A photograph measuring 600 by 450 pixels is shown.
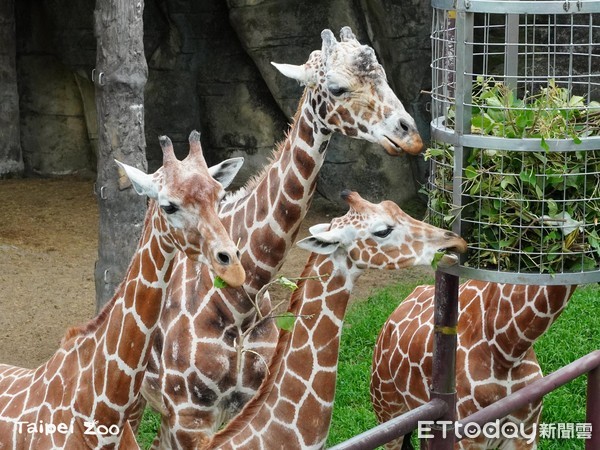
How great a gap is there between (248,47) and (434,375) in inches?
283

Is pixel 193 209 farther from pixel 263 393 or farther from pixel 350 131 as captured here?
pixel 350 131

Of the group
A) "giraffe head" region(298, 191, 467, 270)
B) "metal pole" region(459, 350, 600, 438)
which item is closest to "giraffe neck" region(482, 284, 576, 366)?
"metal pole" region(459, 350, 600, 438)

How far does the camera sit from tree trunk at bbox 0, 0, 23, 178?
37.7 ft

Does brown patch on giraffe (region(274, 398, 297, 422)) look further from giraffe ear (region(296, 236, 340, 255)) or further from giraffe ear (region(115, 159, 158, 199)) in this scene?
giraffe ear (region(115, 159, 158, 199))

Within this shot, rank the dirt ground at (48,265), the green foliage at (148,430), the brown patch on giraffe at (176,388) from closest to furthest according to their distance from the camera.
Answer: the brown patch on giraffe at (176,388) → the green foliage at (148,430) → the dirt ground at (48,265)

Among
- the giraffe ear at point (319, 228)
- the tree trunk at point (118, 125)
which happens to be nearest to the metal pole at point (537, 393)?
the giraffe ear at point (319, 228)

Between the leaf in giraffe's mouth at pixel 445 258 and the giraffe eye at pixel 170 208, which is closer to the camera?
the leaf in giraffe's mouth at pixel 445 258

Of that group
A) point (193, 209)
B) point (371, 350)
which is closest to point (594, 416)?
point (193, 209)

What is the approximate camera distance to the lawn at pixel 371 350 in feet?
20.5

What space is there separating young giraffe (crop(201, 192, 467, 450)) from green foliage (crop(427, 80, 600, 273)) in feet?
2.12

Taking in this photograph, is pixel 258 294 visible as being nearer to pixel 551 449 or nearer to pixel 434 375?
pixel 434 375

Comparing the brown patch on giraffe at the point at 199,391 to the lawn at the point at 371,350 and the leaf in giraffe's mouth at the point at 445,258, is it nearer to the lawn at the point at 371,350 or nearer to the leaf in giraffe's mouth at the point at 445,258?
the lawn at the point at 371,350

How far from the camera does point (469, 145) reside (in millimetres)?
3320

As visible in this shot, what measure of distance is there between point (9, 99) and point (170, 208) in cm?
841
